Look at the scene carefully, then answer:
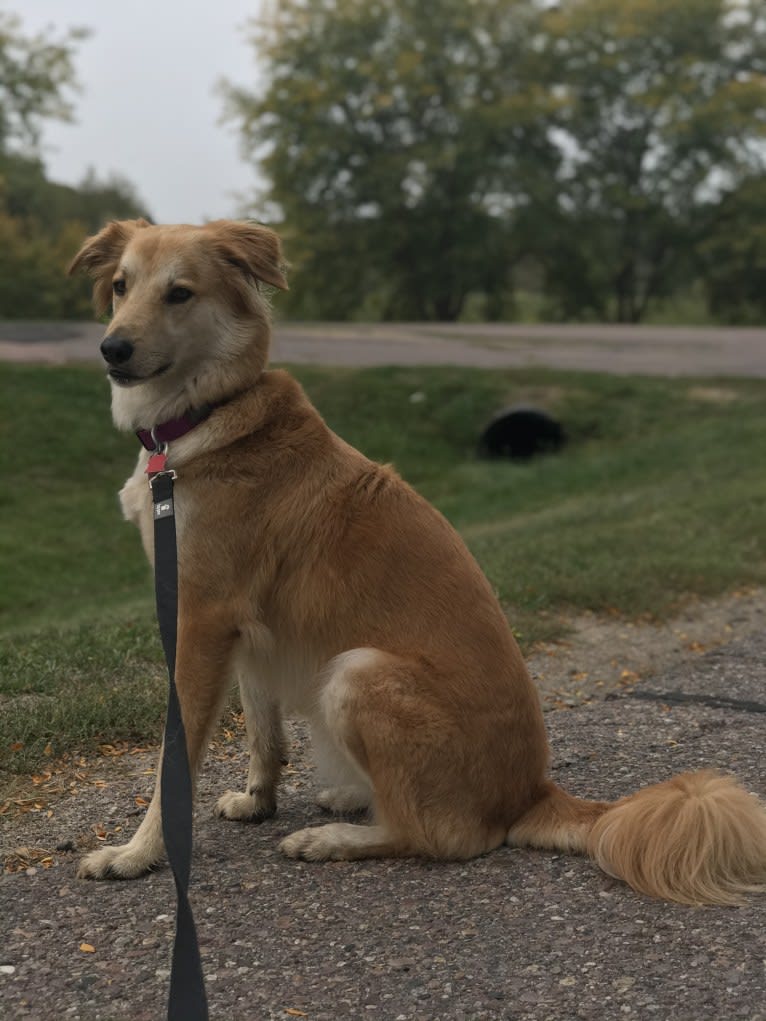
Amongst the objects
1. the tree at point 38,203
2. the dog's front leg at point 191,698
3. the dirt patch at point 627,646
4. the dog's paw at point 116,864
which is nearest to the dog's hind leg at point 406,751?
the dog's front leg at point 191,698

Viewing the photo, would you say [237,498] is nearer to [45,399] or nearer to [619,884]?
[619,884]

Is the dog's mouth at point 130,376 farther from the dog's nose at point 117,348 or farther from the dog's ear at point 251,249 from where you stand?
the dog's ear at point 251,249

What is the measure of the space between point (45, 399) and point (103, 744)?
1076 centimetres

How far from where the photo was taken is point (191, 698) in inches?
154

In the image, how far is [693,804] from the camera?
354 centimetres

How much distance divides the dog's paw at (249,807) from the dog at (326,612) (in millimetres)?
427

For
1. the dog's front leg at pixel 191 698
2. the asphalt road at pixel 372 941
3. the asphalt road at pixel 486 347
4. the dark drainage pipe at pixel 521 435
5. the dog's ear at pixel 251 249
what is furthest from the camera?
the asphalt road at pixel 486 347

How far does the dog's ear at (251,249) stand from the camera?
4.15m

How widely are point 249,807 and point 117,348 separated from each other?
1793 millimetres

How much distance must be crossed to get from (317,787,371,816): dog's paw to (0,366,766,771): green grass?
1.09m

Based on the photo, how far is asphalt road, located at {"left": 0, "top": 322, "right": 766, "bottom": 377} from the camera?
18.1 m

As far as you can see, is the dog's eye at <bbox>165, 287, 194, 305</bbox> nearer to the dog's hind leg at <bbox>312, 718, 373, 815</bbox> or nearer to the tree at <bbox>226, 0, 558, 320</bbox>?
the dog's hind leg at <bbox>312, 718, 373, 815</bbox>

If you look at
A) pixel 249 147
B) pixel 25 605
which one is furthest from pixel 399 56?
pixel 25 605

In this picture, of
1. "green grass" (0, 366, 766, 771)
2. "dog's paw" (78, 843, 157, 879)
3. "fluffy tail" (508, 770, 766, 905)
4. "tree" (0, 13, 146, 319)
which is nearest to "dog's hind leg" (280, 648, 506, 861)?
"fluffy tail" (508, 770, 766, 905)
